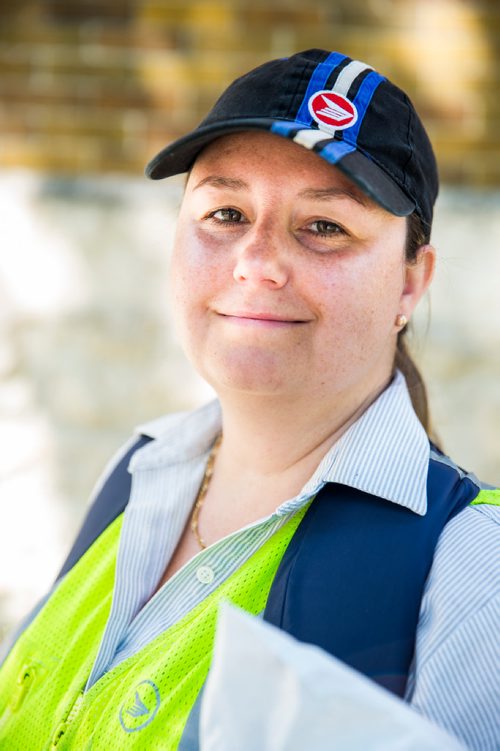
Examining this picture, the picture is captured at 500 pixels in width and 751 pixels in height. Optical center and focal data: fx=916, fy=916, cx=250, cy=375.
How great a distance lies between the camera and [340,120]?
57.7 inches

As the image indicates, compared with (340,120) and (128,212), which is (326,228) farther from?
(128,212)

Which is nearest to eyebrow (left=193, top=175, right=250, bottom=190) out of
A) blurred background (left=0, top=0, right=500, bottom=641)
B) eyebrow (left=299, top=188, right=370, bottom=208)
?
eyebrow (left=299, top=188, right=370, bottom=208)

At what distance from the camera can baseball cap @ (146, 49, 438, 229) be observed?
1.43m

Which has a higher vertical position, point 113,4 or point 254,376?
point 113,4

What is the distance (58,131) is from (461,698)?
2.82 meters

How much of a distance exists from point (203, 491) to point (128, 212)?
1.91m

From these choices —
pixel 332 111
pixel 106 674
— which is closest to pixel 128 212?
pixel 332 111

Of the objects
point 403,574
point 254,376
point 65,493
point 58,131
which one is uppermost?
point 58,131

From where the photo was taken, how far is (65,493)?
358 cm

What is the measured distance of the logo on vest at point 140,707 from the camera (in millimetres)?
1398

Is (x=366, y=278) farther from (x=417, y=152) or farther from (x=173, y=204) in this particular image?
(x=173, y=204)

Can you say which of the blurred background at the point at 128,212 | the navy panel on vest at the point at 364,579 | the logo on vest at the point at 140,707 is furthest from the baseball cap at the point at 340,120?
the blurred background at the point at 128,212

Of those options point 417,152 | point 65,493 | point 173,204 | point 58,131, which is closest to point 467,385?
point 173,204

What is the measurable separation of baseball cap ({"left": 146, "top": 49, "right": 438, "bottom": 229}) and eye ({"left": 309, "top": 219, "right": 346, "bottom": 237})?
0.10 metres
